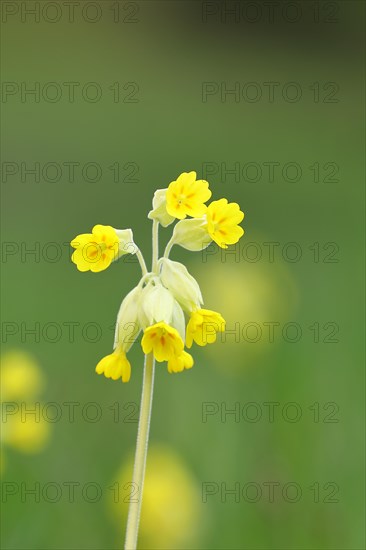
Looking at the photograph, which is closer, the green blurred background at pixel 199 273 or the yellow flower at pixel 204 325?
the yellow flower at pixel 204 325

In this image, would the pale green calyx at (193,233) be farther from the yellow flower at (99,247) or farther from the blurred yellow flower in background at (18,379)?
the blurred yellow flower in background at (18,379)

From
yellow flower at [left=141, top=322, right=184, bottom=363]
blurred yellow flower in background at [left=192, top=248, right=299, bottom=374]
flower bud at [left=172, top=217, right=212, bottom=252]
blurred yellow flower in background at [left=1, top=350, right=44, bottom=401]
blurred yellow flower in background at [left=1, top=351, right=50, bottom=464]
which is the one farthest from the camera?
blurred yellow flower in background at [left=192, top=248, right=299, bottom=374]

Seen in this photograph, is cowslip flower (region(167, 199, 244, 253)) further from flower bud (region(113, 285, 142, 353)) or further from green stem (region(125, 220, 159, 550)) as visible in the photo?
green stem (region(125, 220, 159, 550))

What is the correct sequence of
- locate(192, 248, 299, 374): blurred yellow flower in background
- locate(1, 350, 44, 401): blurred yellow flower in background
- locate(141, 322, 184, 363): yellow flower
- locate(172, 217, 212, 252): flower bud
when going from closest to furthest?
locate(141, 322, 184, 363): yellow flower → locate(172, 217, 212, 252): flower bud → locate(1, 350, 44, 401): blurred yellow flower in background → locate(192, 248, 299, 374): blurred yellow flower in background

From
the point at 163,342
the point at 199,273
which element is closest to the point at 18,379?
the point at 163,342

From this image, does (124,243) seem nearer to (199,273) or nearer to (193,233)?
(193,233)

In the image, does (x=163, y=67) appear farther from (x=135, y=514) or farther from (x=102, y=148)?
(x=135, y=514)

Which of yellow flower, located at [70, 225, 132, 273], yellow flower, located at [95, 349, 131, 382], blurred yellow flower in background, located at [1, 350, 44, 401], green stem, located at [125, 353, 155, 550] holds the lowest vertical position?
green stem, located at [125, 353, 155, 550]

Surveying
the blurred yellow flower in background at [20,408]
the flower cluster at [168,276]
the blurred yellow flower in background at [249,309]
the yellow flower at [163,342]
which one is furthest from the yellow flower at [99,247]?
the blurred yellow flower in background at [249,309]

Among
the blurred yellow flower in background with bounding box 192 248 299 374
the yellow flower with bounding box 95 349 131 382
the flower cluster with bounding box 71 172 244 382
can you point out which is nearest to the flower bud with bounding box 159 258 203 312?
the flower cluster with bounding box 71 172 244 382
